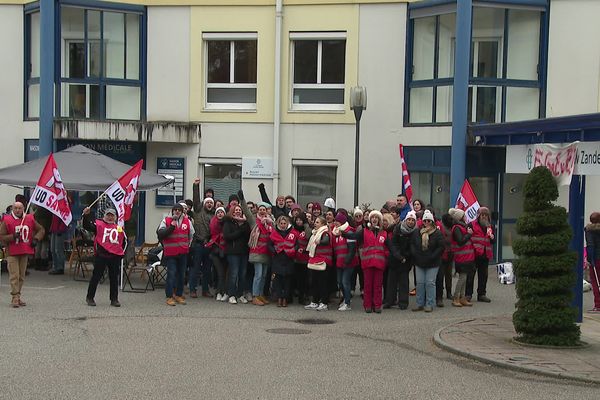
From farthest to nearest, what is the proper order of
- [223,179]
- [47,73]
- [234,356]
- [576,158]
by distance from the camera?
[223,179], [47,73], [576,158], [234,356]

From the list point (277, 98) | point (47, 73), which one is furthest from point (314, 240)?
point (47, 73)

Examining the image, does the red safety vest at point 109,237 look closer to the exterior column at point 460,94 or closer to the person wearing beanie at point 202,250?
the person wearing beanie at point 202,250

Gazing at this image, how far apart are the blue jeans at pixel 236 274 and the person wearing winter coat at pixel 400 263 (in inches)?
98.6

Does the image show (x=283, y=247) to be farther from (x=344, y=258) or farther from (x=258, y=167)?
(x=258, y=167)

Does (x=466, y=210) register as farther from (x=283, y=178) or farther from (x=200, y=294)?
(x=283, y=178)

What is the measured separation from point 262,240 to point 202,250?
52.9 inches

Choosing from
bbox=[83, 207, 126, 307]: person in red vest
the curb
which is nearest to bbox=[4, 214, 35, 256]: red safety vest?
bbox=[83, 207, 126, 307]: person in red vest

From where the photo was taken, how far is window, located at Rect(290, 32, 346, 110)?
21828 mm

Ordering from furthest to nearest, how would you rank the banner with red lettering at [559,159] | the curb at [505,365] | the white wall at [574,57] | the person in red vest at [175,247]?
the white wall at [574,57] < the person in red vest at [175,247] < the banner with red lettering at [559,159] < the curb at [505,365]

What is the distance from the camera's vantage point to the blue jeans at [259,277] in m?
14.9

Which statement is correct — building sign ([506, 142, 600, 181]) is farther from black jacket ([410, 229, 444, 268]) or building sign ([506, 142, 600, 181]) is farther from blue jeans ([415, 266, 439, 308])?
blue jeans ([415, 266, 439, 308])

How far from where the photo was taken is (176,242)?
14.5 meters

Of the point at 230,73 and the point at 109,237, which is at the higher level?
the point at 230,73

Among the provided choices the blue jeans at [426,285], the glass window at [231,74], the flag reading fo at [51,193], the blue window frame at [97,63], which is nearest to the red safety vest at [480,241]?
the blue jeans at [426,285]
